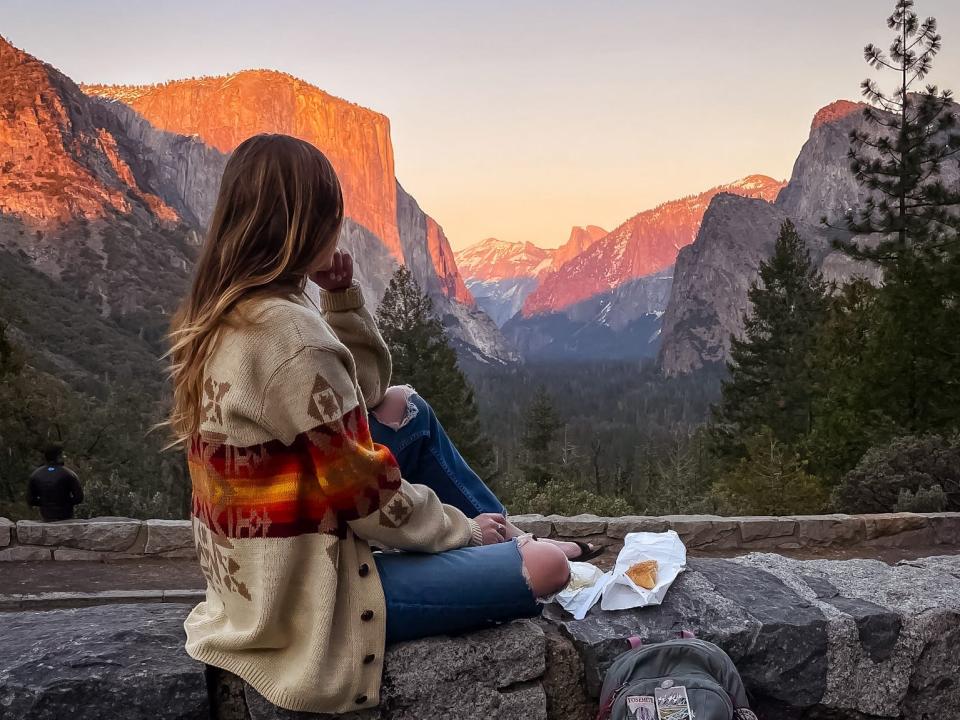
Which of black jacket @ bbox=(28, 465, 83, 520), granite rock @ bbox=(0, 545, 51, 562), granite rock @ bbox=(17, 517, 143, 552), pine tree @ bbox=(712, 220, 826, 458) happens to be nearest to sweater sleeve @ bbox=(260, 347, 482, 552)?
granite rock @ bbox=(17, 517, 143, 552)

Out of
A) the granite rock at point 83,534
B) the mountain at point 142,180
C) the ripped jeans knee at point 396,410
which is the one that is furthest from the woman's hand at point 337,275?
the mountain at point 142,180

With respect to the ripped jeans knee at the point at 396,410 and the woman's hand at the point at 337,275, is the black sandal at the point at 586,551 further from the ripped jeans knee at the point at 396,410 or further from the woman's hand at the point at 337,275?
the woman's hand at the point at 337,275

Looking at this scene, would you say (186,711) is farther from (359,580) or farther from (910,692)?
(910,692)

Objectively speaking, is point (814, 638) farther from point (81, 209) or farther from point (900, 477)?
point (81, 209)

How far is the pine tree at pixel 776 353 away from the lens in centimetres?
2544

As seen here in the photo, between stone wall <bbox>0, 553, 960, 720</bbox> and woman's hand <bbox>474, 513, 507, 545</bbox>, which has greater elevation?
woman's hand <bbox>474, 513, 507, 545</bbox>

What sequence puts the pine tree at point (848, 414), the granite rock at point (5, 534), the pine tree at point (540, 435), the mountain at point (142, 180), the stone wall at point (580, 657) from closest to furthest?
the stone wall at point (580, 657) → the granite rock at point (5, 534) → the pine tree at point (848, 414) → the pine tree at point (540, 435) → the mountain at point (142, 180)

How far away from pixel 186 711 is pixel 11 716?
1.15 feet

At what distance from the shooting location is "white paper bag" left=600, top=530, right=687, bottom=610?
2.23 meters

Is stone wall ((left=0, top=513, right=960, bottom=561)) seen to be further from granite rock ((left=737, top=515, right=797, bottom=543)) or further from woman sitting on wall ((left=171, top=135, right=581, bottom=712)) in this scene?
woman sitting on wall ((left=171, top=135, right=581, bottom=712))

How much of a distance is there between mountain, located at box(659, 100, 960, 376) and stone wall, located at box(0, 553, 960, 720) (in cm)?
13155

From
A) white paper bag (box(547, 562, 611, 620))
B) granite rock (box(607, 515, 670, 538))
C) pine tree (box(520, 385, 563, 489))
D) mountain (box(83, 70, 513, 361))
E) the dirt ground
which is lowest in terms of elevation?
pine tree (box(520, 385, 563, 489))

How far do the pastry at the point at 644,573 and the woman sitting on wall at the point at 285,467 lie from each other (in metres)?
0.69

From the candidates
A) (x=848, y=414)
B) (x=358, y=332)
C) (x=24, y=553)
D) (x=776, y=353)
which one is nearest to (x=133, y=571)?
(x=24, y=553)
